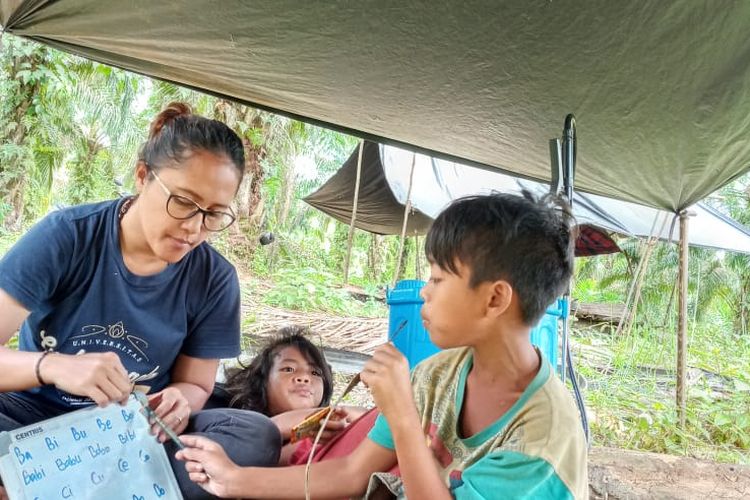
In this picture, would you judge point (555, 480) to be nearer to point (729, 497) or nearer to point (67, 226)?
point (67, 226)

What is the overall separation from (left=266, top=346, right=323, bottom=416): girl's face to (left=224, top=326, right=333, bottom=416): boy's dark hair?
0.06ft

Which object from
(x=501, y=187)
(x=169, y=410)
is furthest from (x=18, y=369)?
(x=501, y=187)

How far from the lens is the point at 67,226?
4.42 feet

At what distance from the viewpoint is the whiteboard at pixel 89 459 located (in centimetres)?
108

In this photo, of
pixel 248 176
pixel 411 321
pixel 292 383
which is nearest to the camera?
pixel 411 321

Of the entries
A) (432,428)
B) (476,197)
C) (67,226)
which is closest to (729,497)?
(432,428)

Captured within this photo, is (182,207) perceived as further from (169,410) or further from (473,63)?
(473,63)

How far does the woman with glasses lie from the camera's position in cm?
127

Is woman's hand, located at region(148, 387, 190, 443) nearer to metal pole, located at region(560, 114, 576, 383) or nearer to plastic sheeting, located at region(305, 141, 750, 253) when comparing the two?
metal pole, located at region(560, 114, 576, 383)

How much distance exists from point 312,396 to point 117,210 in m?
0.99

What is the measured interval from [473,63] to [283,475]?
1325 mm

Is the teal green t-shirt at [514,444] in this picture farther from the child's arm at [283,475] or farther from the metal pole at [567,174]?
the metal pole at [567,174]

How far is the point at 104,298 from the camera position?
140 centimetres

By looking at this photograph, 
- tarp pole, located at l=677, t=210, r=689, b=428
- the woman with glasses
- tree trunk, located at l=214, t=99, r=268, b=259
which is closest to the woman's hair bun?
the woman with glasses
